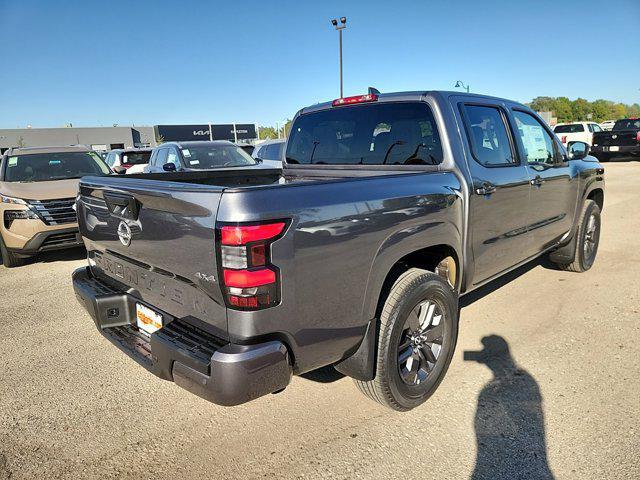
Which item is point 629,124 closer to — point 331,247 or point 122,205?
point 331,247

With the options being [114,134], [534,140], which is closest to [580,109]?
[114,134]

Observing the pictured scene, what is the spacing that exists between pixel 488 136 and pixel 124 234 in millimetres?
2740

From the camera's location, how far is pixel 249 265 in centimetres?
183

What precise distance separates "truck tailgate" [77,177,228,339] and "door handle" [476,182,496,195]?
198 centimetres

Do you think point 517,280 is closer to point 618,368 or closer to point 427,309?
point 618,368

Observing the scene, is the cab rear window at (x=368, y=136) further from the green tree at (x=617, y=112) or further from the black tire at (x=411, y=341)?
A: the green tree at (x=617, y=112)

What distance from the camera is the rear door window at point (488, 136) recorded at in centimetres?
321

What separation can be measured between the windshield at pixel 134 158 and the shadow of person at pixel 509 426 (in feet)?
45.5

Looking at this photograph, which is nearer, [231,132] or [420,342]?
[420,342]

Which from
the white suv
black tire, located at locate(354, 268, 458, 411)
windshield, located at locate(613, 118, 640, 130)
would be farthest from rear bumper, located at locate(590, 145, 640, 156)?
black tire, located at locate(354, 268, 458, 411)

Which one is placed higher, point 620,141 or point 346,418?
point 620,141

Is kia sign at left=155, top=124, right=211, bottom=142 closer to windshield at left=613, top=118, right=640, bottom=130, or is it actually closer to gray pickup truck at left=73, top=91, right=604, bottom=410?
windshield at left=613, top=118, right=640, bottom=130

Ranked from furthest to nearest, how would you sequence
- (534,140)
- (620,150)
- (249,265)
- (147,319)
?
1. (620,150)
2. (534,140)
3. (147,319)
4. (249,265)

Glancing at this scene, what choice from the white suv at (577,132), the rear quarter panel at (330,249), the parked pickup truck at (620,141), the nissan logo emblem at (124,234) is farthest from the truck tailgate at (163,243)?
the white suv at (577,132)
